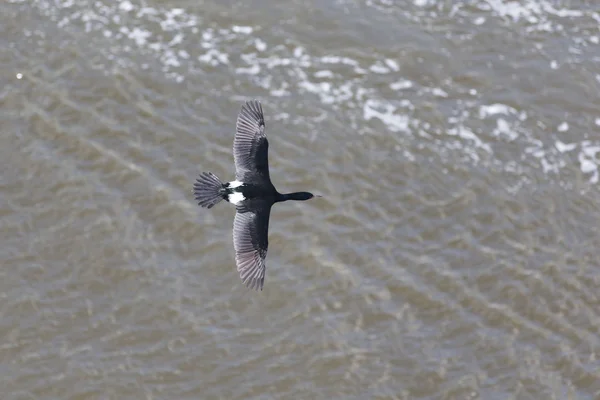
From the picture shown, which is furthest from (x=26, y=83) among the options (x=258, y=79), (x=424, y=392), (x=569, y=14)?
(x=569, y=14)

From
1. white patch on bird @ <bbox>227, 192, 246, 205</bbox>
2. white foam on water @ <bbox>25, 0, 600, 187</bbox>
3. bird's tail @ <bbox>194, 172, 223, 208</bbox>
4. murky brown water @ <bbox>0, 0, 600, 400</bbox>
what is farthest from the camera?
white foam on water @ <bbox>25, 0, 600, 187</bbox>

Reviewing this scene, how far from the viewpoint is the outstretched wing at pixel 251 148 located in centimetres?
973

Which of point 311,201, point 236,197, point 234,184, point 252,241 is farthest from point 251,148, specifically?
point 311,201

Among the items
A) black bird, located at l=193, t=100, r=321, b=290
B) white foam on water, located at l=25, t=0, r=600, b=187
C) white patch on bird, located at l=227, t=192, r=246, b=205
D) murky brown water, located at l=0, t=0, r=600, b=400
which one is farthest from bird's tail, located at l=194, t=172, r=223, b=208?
white foam on water, located at l=25, t=0, r=600, b=187

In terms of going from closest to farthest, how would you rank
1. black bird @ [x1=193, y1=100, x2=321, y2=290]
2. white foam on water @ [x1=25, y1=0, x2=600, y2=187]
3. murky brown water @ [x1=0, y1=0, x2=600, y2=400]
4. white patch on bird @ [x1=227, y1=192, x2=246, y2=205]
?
white patch on bird @ [x1=227, y1=192, x2=246, y2=205], black bird @ [x1=193, y1=100, x2=321, y2=290], murky brown water @ [x1=0, y1=0, x2=600, y2=400], white foam on water @ [x1=25, y1=0, x2=600, y2=187]

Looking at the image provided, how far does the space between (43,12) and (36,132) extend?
263cm

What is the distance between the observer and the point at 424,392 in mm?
10875

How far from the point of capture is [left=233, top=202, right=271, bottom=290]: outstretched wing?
9680 mm

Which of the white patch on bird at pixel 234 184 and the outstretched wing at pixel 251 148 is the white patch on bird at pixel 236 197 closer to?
the white patch on bird at pixel 234 184

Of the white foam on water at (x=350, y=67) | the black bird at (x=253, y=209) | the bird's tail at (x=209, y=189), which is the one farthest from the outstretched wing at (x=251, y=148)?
the white foam on water at (x=350, y=67)

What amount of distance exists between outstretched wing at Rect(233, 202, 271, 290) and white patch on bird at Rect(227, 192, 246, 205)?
0.52ft

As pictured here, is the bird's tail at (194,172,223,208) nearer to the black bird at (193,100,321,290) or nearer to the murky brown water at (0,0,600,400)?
the black bird at (193,100,321,290)

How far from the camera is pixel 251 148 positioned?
983cm

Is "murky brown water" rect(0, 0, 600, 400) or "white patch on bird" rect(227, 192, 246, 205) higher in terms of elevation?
"white patch on bird" rect(227, 192, 246, 205)
